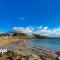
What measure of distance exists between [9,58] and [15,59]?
1.47 ft

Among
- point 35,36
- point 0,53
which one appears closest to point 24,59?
point 0,53

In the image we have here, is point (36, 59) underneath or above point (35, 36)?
underneath

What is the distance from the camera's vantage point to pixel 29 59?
37.5ft

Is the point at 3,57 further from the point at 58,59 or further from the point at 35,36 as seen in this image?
the point at 35,36

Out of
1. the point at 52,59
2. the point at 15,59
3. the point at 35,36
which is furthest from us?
the point at 35,36

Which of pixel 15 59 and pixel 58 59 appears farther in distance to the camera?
pixel 58 59

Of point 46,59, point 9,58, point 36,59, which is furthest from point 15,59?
point 46,59

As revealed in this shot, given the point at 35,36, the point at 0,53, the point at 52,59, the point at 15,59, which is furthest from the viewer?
the point at 35,36

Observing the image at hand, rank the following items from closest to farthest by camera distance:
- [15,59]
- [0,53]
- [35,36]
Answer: [15,59], [0,53], [35,36]

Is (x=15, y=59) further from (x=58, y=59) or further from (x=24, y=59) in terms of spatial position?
(x=58, y=59)

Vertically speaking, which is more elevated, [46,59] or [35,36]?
[35,36]

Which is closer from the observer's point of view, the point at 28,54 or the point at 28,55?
the point at 28,55

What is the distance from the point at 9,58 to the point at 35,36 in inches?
6872

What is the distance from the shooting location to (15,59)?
11297 mm
